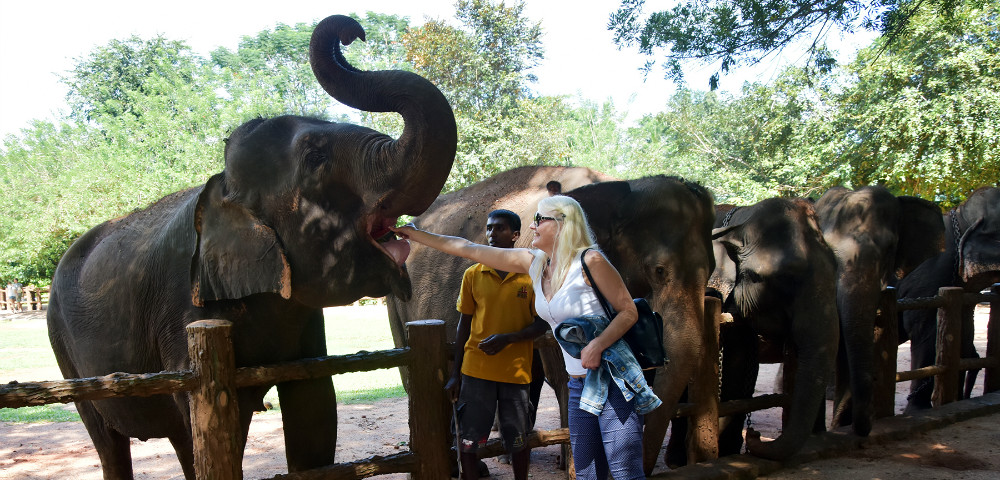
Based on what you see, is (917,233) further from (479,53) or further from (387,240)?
(479,53)

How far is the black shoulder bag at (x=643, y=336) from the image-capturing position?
10.5 ft

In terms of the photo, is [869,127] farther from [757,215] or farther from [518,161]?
[757,215]

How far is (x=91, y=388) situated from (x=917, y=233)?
6403 millimetres

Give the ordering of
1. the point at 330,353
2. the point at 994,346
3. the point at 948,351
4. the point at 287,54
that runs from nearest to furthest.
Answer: the point at 948,351
the point at 994,346
the point at 330,353
the point at 287,54

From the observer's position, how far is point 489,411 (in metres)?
3.90

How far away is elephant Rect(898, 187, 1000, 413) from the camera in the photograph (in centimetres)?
Result: 792

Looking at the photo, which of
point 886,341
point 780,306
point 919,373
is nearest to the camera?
point 780,306

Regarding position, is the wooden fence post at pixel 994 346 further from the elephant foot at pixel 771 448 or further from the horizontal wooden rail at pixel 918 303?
the elephant foot at pixel 771 448

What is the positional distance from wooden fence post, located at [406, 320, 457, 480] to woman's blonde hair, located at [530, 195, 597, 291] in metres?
0.85

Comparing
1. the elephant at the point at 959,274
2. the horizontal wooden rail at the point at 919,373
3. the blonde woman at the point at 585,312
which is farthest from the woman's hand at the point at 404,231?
the elephant at the point at 959,274

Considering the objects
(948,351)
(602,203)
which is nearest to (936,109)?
(948,351)

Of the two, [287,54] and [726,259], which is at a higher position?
[287,54]

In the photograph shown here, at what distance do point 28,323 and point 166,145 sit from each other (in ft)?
27.2

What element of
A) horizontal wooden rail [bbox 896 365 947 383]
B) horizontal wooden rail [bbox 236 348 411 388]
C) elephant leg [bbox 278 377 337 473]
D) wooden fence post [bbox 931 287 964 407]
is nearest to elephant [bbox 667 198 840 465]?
horizontal wooden rail [bbox 896 365 947 383]
